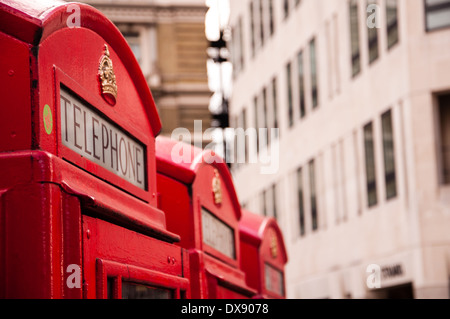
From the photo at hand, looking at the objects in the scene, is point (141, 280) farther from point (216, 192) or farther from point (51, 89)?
point (216, 192)

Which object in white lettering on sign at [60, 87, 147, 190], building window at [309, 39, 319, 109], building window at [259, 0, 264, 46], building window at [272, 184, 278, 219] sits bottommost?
white lettering on sign at [60, 87, 147, 190]

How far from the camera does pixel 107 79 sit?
3.71 meters

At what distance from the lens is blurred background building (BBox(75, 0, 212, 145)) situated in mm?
44281

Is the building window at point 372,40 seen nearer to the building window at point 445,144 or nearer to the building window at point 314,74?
the building window at point 445,144

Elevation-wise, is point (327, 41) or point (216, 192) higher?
point (327, 41)

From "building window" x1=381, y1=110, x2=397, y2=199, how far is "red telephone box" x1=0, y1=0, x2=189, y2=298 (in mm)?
19628

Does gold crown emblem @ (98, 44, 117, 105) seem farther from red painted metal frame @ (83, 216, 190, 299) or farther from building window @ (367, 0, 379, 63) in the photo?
building window @ (367, 0, 379, 63)

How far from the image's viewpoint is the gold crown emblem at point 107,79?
12.0 ft

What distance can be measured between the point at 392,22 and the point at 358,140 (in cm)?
354

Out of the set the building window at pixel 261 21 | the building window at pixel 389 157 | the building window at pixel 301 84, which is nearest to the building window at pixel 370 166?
the building window at pixel 389 157

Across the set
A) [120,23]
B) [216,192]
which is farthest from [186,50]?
[216,192]

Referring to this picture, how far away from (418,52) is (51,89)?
20.3m

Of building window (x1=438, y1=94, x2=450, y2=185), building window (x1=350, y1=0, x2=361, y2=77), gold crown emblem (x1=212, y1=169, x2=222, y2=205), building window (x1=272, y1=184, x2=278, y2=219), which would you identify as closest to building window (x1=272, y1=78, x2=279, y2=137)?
building window (x1=272, y1=184, x2=278, y2=219)
